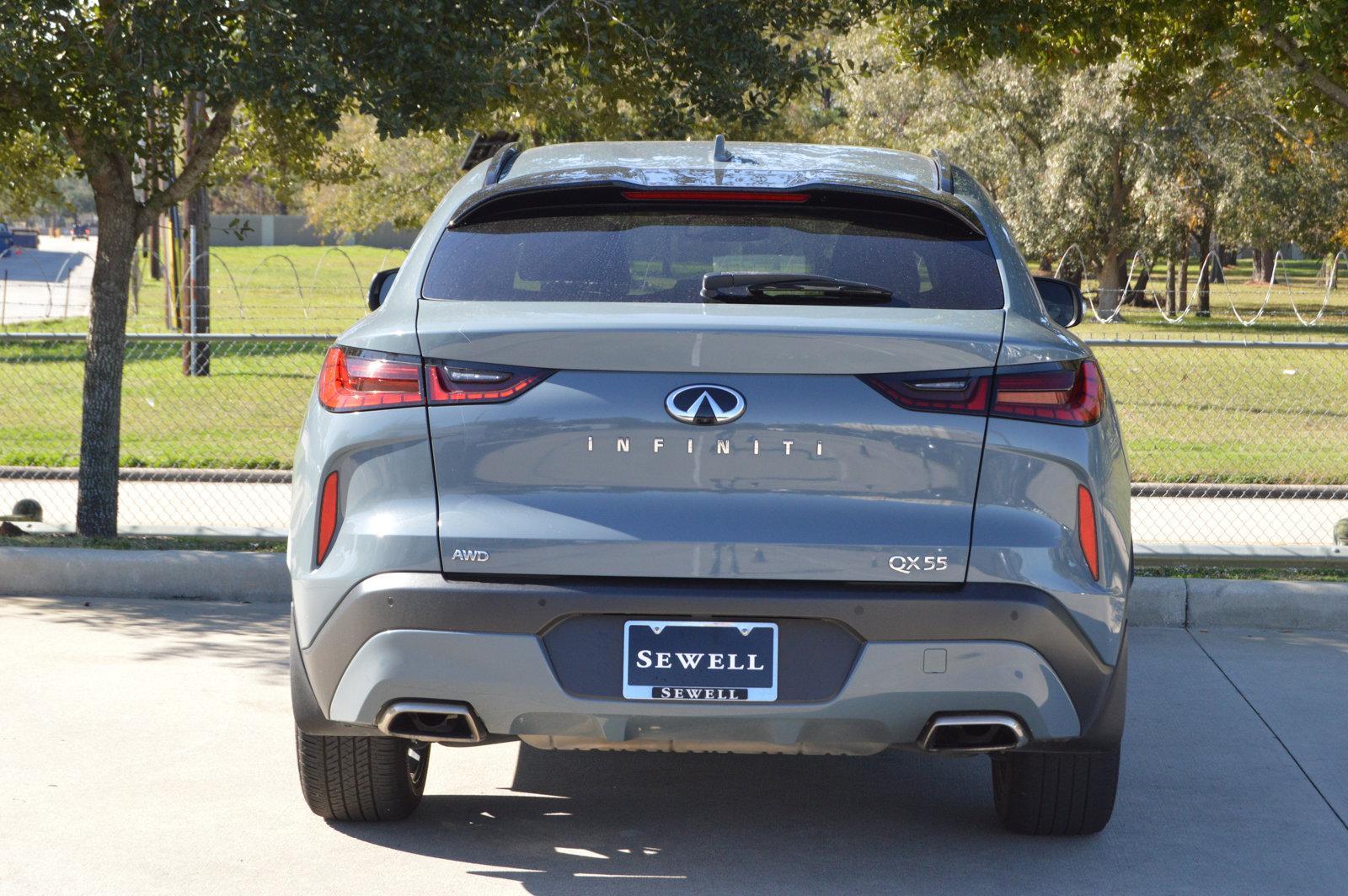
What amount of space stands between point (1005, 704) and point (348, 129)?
1675 inches

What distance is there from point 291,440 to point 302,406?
2523 mm

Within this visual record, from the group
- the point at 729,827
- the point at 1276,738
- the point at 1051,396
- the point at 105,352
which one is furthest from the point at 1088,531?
the point at 105,352

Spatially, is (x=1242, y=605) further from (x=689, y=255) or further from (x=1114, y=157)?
(x=1114, y=157)

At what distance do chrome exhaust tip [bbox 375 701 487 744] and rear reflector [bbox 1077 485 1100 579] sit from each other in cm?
148

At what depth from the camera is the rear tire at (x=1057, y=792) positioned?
4098 mm

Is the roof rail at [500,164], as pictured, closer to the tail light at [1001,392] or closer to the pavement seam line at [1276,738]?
the tail light at [1001,392]

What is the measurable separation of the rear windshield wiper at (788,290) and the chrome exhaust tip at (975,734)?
1026mm

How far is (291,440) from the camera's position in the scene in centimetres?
1270

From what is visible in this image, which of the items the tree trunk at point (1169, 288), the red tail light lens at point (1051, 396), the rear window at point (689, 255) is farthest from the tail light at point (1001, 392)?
the tree trunk at point (1169, 288)

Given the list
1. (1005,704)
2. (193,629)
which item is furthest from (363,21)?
(1005,704)

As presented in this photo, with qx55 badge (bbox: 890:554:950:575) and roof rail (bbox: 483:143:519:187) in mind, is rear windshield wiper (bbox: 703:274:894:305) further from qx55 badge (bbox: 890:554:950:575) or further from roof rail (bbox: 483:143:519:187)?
roof rail (bbox: 483:143:519:187)

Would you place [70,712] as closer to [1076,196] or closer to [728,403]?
[728,403]

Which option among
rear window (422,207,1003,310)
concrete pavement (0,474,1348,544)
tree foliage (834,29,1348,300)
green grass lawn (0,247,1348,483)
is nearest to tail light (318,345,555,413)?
rear window (422,207,1003,310)

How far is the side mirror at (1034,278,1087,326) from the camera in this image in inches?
196
